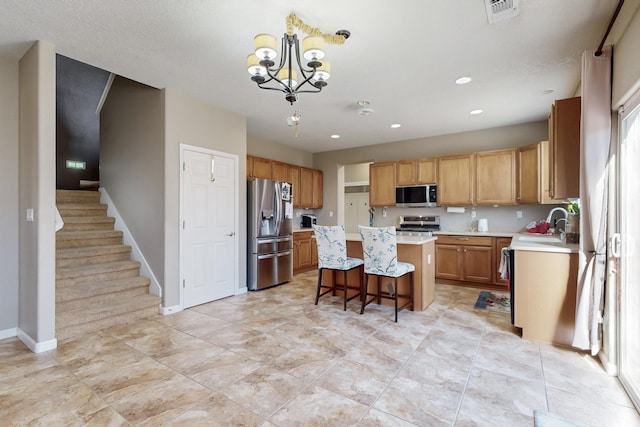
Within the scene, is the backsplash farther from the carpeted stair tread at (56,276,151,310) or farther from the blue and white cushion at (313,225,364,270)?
the carpeted stair tread at (56,276,151,310)

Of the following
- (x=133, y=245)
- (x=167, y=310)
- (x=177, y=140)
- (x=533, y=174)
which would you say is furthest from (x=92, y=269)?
(x=533, y=174)

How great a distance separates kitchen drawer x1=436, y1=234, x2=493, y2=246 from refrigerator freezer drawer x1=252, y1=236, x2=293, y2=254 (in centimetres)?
254

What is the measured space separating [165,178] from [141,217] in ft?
2.53

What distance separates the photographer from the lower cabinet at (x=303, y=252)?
5.92 meters

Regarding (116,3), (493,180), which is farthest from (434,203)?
(116,3)

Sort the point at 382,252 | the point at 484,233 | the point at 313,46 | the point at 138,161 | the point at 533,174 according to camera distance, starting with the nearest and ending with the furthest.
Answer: the point at 313,46, the point at 382,252, the point at 138,161, the point at 533,174, the point at 484,233

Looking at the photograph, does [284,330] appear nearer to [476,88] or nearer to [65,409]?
[65,409]

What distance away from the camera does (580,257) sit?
8.00ft

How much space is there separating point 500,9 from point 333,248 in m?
2.66

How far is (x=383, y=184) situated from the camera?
6.01 m

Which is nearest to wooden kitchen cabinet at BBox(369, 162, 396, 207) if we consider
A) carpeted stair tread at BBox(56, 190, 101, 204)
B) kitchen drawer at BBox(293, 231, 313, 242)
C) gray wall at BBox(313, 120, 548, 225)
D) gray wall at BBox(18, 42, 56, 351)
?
gray wall at BBox(313, 120, 548, 225)

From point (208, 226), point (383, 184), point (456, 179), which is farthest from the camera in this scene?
point (383, 184)

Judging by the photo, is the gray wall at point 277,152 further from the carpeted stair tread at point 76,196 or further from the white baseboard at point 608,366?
the white baseboard at point 608,366

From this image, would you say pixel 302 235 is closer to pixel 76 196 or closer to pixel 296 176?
pixel 296 176
